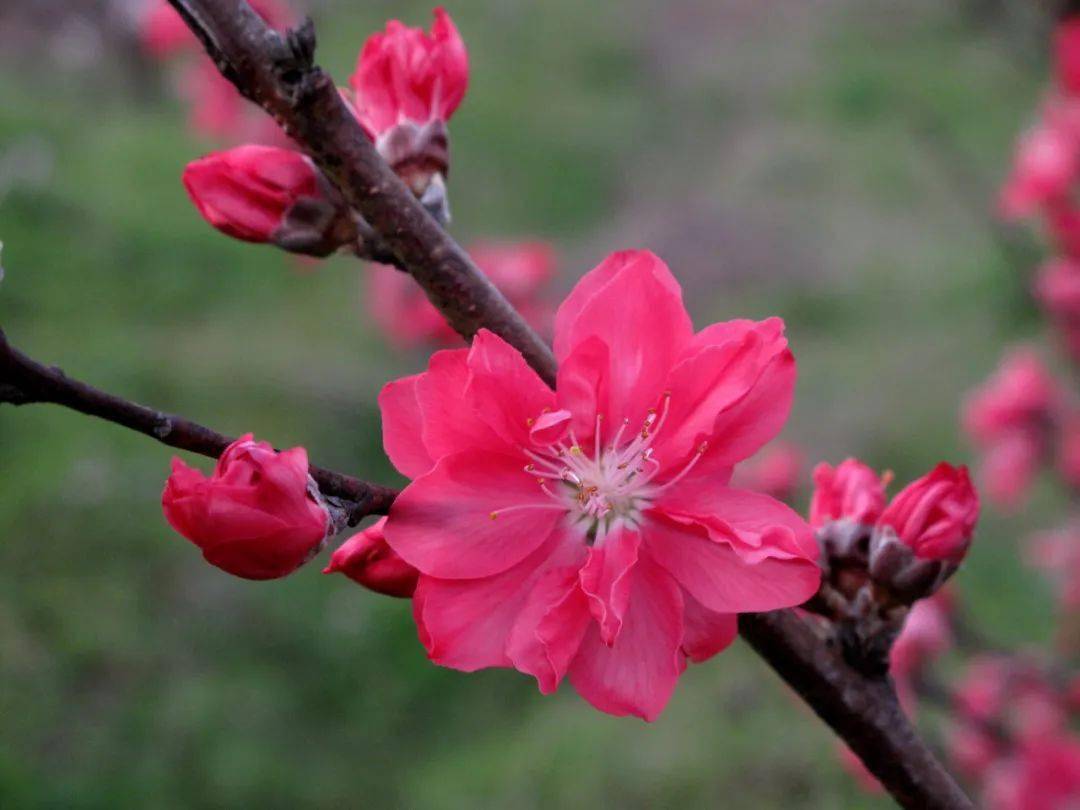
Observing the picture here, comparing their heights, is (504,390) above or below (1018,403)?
above

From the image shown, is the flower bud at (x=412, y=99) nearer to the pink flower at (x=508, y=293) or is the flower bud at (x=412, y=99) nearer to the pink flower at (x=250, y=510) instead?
the pink flower at (x=250, y=510)

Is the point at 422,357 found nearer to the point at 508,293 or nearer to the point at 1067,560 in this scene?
the point at 508,293

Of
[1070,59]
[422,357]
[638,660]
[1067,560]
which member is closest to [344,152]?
[638,660]

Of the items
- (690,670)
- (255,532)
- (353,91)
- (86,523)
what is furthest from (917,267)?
(255,532)

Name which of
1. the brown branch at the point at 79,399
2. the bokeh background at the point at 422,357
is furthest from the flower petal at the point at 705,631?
the bokeh background at the point at 422,357

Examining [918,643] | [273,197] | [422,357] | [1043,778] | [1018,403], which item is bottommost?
[422,357]
